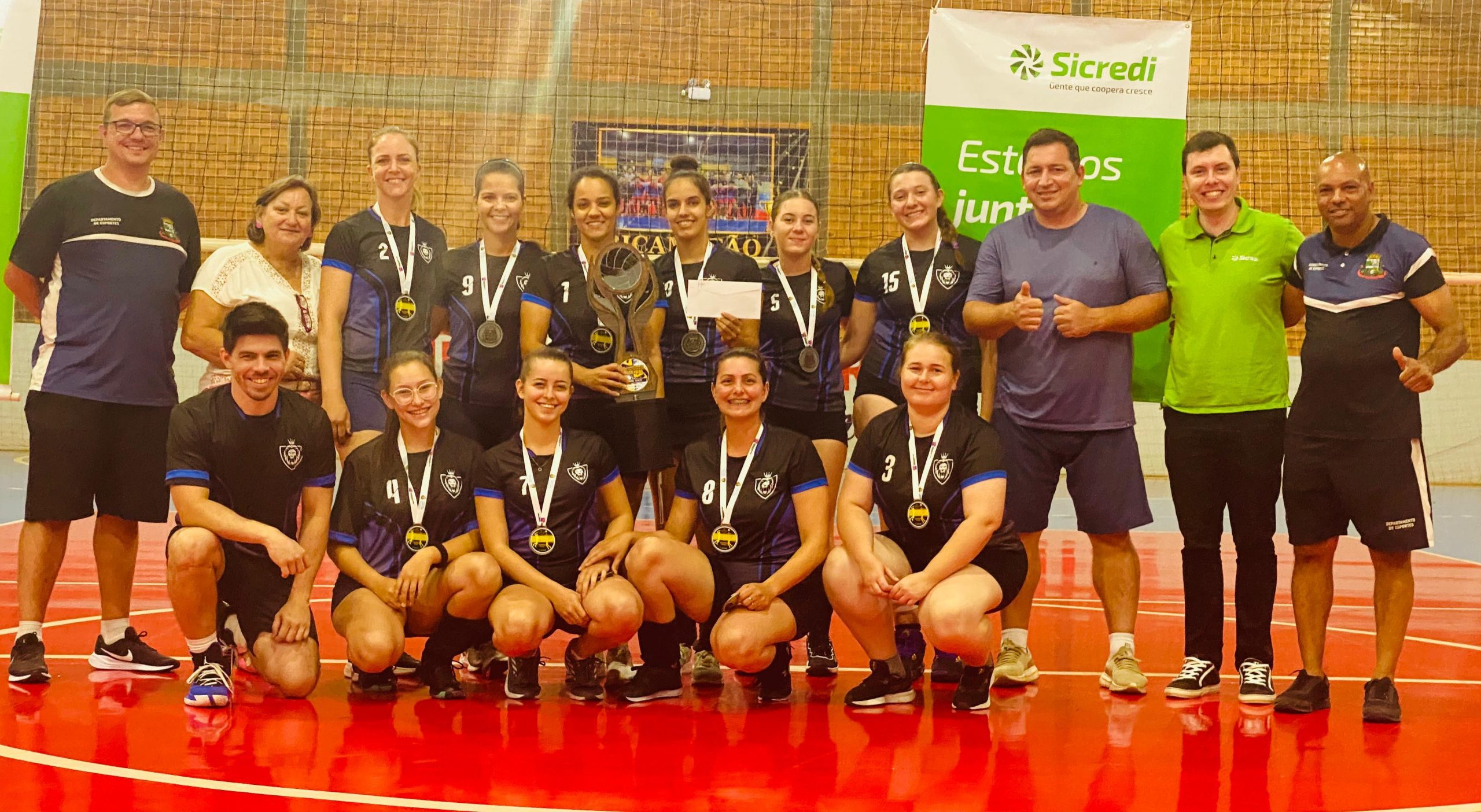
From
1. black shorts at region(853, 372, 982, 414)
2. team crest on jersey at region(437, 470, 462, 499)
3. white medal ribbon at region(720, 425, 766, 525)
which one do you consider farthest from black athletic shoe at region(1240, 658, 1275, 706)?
team crest on jersey at region(437, 470, 462, 499)

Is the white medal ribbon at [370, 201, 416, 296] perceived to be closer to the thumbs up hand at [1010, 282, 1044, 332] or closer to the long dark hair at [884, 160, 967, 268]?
the long dark hair at [884, 160, 967, 268]

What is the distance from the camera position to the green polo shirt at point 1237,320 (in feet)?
17.4

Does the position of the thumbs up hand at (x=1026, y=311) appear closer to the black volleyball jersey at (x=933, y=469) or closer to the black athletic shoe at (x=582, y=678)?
the black volleyball jersey at (x=933, y=469)

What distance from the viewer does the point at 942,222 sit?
6.02 meters

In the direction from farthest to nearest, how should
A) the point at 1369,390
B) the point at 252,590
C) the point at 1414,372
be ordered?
the point at 252,590 < the point at 1369,390 < the point at 1414,372

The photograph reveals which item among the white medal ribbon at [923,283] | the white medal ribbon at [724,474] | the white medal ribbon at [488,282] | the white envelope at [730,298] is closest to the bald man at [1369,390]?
the white medal ribbon at [923,283]

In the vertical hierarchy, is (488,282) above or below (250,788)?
above

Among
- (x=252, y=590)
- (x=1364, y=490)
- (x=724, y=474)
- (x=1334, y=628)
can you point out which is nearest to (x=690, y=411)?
(x=724, y=474)

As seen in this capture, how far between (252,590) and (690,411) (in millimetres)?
1995

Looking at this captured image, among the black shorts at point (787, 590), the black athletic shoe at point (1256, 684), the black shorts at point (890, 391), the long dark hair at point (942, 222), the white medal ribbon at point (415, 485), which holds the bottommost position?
the black athletic shoe at point (1256, 684)

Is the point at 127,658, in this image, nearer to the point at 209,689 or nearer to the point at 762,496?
the point at 209,689

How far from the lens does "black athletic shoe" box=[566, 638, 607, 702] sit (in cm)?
521

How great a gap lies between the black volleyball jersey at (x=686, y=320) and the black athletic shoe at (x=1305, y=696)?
2.70m

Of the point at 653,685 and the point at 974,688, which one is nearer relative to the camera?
the point at 974,688
